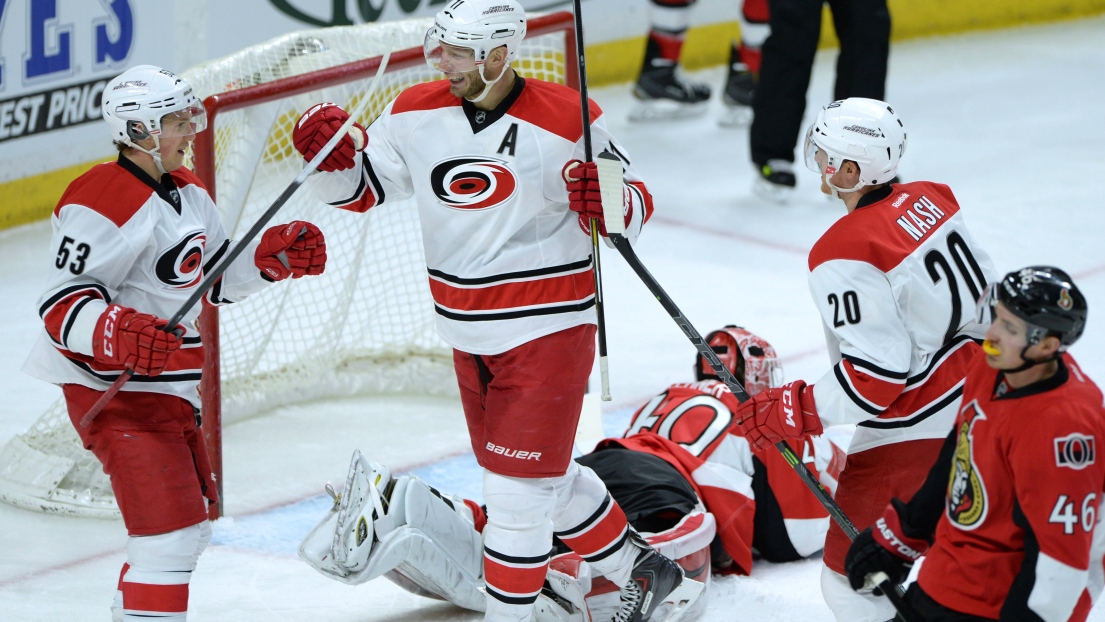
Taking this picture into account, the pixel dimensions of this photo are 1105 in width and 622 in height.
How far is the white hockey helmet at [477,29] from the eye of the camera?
2.89 m

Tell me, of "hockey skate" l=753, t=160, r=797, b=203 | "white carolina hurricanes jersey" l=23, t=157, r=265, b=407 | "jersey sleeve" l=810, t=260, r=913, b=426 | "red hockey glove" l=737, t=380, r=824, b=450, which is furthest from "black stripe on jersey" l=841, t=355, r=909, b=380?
"hockey skate" l=753, t=160, r=797, b=203

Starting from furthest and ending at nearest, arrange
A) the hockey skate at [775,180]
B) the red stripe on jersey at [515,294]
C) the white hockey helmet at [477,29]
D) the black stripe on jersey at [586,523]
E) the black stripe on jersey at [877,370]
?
the hockey skate at [775,180] → the black stripe on jersey at [586,523] → the red stripe on jersey at [515,294] → the white hockey helmet at [477,29] → the black stripe on jersey at [877,370]

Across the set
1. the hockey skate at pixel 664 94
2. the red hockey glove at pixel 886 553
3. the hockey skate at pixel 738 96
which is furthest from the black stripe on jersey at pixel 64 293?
the hockey skate at pixel 738 96

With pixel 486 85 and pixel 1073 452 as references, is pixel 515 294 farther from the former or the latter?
pixel 1073 452

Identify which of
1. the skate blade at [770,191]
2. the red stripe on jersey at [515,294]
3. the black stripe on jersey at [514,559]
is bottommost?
the skate blade at [770,191]

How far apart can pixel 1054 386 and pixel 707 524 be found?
1362mm

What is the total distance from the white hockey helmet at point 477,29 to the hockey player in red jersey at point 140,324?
0.50 m

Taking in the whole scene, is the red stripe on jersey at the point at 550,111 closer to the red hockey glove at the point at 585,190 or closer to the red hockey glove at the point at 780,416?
the red hockey glove at the point at 585,190

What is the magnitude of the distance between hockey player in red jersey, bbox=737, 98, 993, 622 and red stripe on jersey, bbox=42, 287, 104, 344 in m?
1.21

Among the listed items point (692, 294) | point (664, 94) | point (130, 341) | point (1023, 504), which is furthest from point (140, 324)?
point (664, 94)

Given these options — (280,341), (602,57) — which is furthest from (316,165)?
(602,57)

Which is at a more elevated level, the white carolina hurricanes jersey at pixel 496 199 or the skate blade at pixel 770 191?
the white carolina hurricanes jersey at pixel 496 199

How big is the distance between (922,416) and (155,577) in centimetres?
146

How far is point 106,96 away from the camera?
2.94 meters
